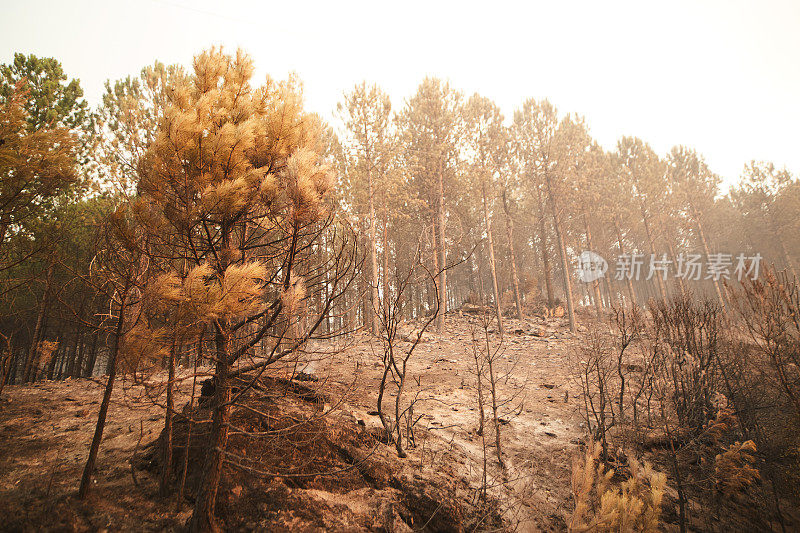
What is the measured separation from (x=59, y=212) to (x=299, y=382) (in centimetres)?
1072

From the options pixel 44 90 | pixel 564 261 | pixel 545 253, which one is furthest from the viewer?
pixel 545 253

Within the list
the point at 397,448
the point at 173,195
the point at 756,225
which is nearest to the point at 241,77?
the point at 173,195

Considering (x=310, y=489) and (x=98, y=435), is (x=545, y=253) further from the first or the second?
(x=98, y=435)

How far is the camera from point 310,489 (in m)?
3.68

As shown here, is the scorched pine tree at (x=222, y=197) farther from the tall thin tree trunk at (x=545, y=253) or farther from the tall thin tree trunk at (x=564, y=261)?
the tall thin tree trunk at (x=545, y=253)

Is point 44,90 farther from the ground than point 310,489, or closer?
farther from the ground

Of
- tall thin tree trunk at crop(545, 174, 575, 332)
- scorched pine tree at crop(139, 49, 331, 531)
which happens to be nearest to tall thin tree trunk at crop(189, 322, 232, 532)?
scorched pine tree at crop(139, 49, 331, 531)

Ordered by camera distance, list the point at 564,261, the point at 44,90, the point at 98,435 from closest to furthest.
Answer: the point at 98,435 → the point at 44,90 → the point at 564,261

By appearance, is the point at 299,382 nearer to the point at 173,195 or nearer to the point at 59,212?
the point at 173,195

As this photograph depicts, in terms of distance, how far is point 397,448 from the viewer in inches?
186

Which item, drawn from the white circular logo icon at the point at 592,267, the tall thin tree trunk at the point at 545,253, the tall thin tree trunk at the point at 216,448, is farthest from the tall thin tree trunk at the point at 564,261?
the tall thin tree trunk at the point at 216,448

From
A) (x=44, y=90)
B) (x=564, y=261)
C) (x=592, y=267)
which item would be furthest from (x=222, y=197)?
(x=592, y=267)

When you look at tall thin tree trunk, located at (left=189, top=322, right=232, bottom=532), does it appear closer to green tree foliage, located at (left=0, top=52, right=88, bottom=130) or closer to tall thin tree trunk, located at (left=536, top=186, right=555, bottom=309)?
green tree foliage, located at (left=0, top=52, right=88, bottom=130)

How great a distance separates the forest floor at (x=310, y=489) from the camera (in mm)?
3074
